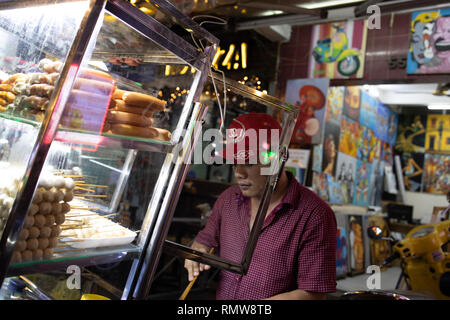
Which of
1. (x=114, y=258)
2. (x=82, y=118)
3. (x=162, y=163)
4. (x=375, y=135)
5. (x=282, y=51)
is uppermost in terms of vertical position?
(x=282, y=51)

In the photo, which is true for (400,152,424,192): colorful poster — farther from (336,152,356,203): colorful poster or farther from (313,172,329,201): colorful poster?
(313,172,329,201): colorful poster

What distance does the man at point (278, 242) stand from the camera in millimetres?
1923

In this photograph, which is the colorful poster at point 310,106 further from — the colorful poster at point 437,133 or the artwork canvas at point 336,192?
the colorful poster at point 437,133

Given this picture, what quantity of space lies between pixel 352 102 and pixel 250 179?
5793 mm

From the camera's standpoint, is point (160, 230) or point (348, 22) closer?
point (160, 230)

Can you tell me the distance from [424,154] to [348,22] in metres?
5.40

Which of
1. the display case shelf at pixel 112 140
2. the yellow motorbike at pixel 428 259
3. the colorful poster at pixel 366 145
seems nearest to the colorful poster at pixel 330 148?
the colorful poster at pixel 366 145

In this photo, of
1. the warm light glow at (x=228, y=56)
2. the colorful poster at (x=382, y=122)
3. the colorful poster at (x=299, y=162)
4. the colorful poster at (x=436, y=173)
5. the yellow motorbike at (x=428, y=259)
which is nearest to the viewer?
the yellow motorbike at (x=428, y=259)

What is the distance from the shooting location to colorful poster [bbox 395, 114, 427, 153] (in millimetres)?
9484

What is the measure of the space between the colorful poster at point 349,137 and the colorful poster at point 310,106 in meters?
1.61

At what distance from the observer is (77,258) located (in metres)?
1.19
